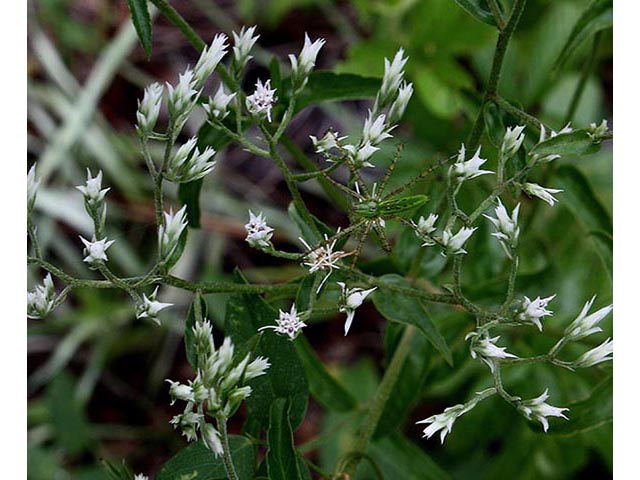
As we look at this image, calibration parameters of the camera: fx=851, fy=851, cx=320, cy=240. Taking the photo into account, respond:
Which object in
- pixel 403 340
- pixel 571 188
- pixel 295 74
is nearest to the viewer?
pixel 295 74

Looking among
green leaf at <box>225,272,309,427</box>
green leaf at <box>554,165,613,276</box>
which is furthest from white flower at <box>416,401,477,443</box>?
→ green leaf at <box>554,165,613,276</box>

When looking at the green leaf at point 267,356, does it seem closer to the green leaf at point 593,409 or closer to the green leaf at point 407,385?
the green leaf at point 407,385

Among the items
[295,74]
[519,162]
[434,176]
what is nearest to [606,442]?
[434,176]

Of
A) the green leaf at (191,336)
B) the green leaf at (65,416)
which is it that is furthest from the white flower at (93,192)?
the green leaf at (65,416)

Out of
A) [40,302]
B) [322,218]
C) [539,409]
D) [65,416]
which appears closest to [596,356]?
[539,409]

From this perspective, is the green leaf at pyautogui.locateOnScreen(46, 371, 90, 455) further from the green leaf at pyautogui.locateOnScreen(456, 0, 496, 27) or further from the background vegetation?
the green leaf at pyautogui.locateOnScreen(456, 0, 496, 27)

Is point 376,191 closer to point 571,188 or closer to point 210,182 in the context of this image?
point 571,188
